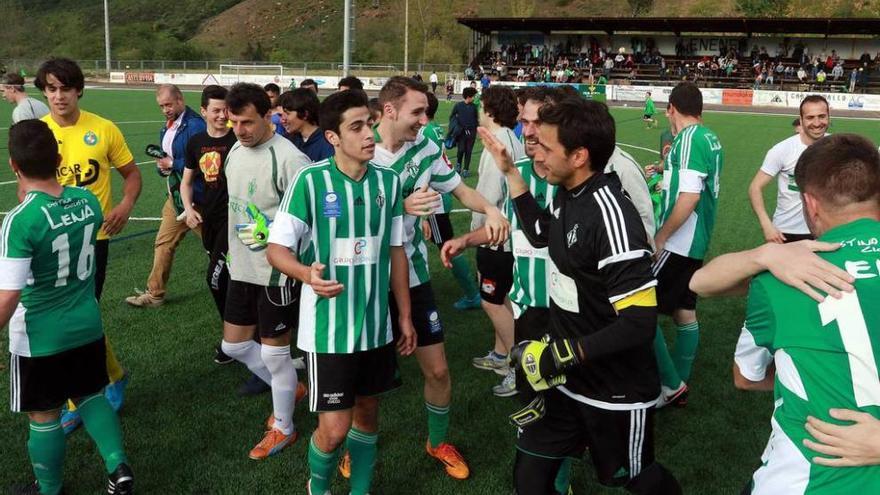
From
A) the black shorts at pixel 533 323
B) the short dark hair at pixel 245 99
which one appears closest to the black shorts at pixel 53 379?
the short dark hair at pixel 245 99

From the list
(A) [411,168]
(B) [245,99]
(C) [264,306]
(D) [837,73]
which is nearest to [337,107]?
(A) [411,168]

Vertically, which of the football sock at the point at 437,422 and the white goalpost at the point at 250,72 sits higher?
the white goalpost at the point at 250,72

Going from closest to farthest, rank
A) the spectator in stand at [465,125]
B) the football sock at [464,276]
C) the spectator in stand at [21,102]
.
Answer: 1. the football sock at [464,276]
2. the spectator in stand at [21,102]
3. the spectator in stand at [465,125]

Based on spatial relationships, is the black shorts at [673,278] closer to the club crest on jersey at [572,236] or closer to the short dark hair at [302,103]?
the club crest on jersey at [572,236]

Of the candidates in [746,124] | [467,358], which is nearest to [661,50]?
[746,124]

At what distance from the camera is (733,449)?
4.35 m

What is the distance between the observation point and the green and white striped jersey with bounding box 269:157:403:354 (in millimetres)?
3139

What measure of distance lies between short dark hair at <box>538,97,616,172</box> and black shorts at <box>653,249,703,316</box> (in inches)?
97.5

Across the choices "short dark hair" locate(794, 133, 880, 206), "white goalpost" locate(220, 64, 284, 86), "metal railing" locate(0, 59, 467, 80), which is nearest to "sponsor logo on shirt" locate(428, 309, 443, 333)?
"short dark hair" locate(794, 133, 880, 206)

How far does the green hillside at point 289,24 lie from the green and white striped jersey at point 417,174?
75004 millimetres

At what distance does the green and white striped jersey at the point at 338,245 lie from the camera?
3.14m

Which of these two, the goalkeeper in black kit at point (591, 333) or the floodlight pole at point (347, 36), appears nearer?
the goalkeeper in black kit at point (591, 333)

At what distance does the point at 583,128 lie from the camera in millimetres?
2645

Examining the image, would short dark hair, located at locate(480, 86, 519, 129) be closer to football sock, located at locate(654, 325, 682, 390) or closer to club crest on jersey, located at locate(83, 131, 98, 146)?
football sock, located at locate(654, 325, 682, 390)
